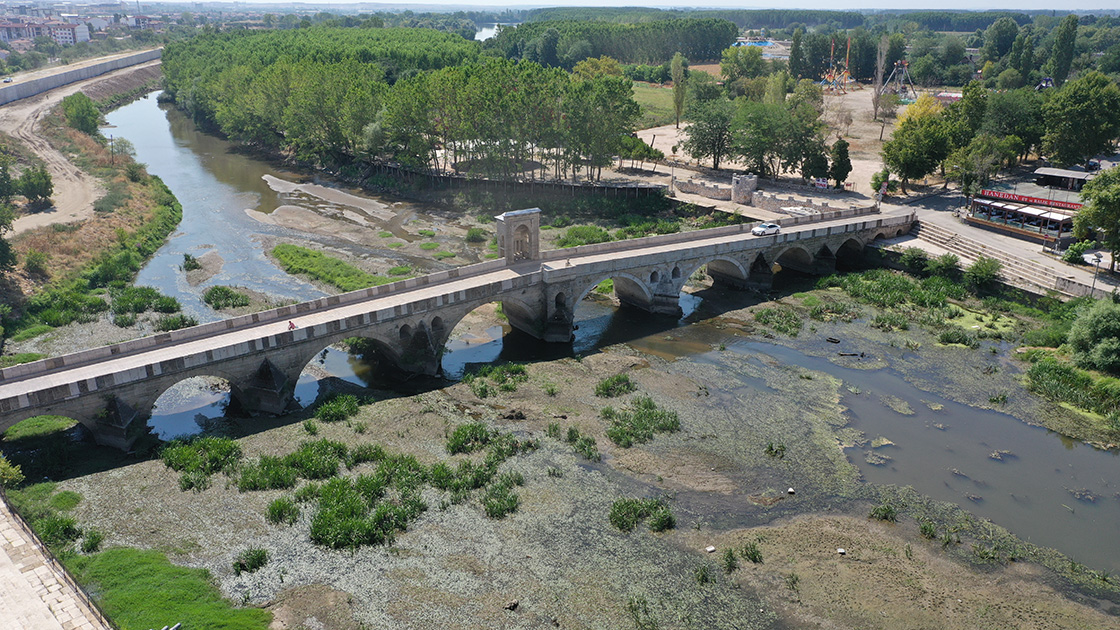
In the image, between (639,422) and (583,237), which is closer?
(639,422)

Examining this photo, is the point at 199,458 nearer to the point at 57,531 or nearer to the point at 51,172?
the point at 57,531

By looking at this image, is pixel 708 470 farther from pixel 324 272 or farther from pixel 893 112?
pixel 893 112

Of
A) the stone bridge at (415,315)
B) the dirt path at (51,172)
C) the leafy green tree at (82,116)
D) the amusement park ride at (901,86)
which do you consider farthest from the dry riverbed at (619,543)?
the amusement park ride at (901,86)

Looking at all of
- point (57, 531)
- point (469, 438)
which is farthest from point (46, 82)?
point (469, 438)

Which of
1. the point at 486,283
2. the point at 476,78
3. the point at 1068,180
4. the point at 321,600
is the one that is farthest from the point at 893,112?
the point at 321,600

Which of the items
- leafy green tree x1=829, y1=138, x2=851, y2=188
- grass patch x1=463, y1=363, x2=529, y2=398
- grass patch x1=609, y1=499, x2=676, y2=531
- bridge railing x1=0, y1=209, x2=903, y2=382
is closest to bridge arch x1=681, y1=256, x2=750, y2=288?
bridge railing x1=0, y1=209, x2=903, y2=382

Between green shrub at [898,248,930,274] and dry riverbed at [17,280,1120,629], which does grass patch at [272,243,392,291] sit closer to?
dry riverbed at [17,280,1120,629]
